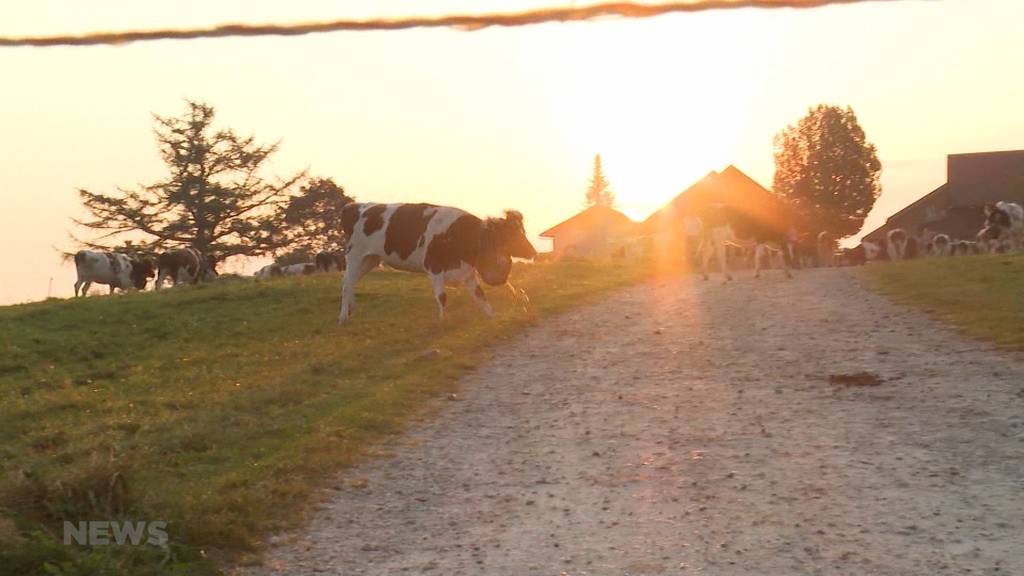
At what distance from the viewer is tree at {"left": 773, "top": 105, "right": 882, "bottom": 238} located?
71312 millimetres

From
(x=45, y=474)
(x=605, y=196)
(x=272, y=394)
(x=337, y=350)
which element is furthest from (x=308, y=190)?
(x=605, y=196)

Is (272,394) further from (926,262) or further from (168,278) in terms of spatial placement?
(168,278)

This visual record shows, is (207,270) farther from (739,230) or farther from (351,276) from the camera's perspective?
(739,230)

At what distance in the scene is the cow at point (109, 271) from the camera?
117 feet

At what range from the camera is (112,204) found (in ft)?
150

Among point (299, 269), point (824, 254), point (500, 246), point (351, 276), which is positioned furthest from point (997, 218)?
point (351, 276)

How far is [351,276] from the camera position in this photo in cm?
1970

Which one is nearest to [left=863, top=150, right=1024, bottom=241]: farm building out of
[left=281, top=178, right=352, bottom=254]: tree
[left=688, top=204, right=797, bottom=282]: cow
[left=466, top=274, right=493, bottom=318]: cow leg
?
[left=281, top=178, right=352, bottom=254]: tree

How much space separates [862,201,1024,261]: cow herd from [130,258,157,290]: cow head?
29.7 metres

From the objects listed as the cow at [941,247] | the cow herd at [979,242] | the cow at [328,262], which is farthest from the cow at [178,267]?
the cow at [941,247]

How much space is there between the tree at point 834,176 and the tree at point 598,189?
8678cm

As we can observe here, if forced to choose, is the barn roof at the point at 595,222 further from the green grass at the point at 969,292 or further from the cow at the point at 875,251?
the green grass at the point at 969,292

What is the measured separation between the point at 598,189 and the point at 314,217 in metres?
113

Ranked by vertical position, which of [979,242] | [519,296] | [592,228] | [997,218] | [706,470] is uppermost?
[592,228]
